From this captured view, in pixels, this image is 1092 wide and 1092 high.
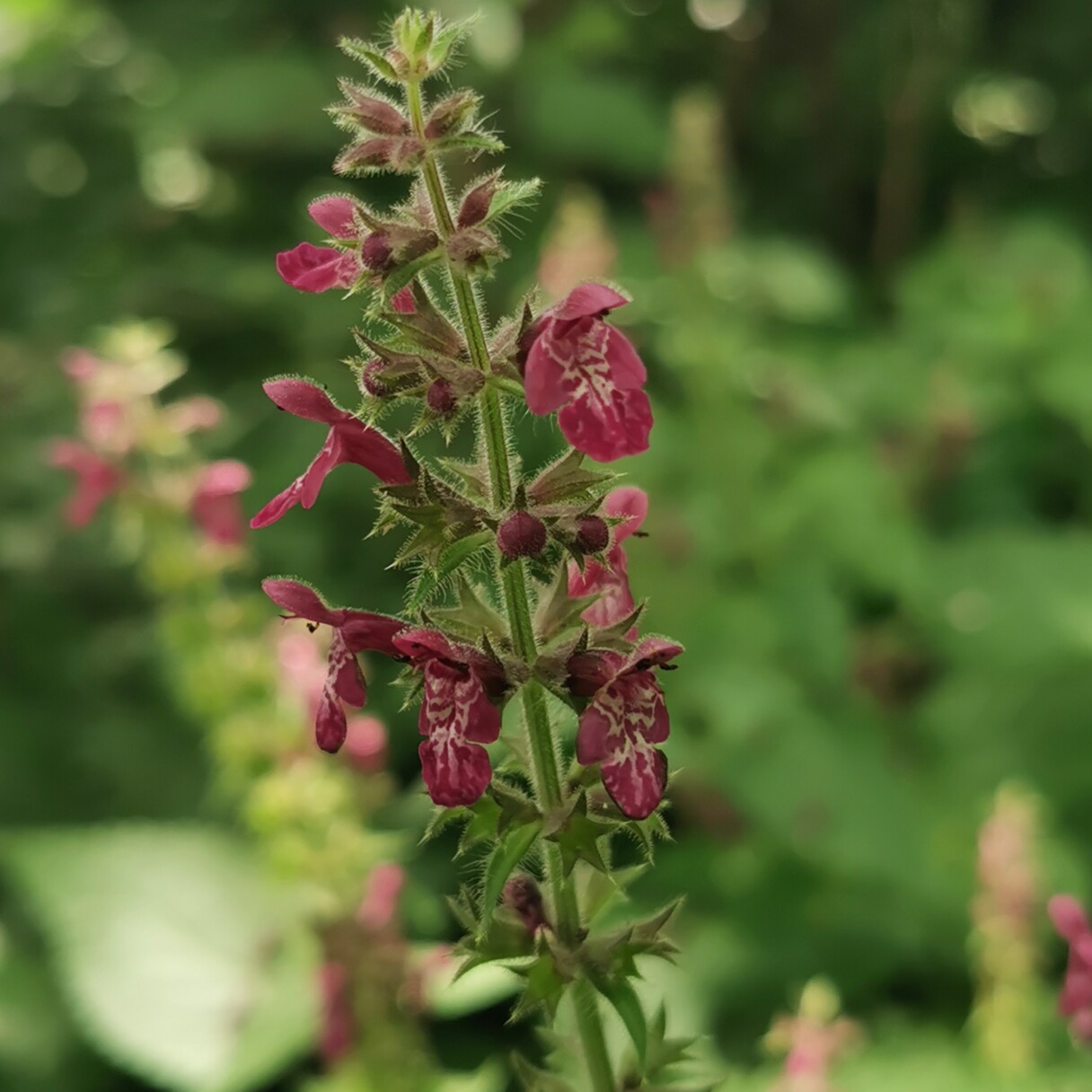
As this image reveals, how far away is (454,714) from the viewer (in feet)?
3.58

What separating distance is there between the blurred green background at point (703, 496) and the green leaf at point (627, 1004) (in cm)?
175

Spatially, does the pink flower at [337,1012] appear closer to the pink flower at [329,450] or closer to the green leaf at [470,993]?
the green leaf at [470,993]

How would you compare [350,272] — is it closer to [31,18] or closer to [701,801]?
[701,801]

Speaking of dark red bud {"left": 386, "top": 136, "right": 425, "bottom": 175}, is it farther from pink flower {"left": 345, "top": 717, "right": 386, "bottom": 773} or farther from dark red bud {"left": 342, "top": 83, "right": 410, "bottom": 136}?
pink flower {"left": 345, "top": 717, "right": 386, "bottom": 773}

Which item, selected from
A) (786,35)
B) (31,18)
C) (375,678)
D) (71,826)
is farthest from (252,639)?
(786,35)

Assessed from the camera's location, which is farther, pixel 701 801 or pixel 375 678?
pixel 375 678

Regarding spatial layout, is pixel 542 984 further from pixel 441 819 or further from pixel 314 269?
pixel 314 269

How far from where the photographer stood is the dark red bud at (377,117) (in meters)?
1.12

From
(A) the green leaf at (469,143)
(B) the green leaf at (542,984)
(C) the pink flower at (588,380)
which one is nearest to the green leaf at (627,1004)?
(B) the green leaf at (542,984)

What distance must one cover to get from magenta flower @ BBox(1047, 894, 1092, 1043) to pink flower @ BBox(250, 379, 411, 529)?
1.47m

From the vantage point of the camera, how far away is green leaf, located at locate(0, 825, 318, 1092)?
2.84 m

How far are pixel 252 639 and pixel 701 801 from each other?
147cm

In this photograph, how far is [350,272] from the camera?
1.17 m

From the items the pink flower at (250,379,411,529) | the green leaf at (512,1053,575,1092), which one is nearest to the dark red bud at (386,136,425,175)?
the pink flower at (250,379,411,529)
